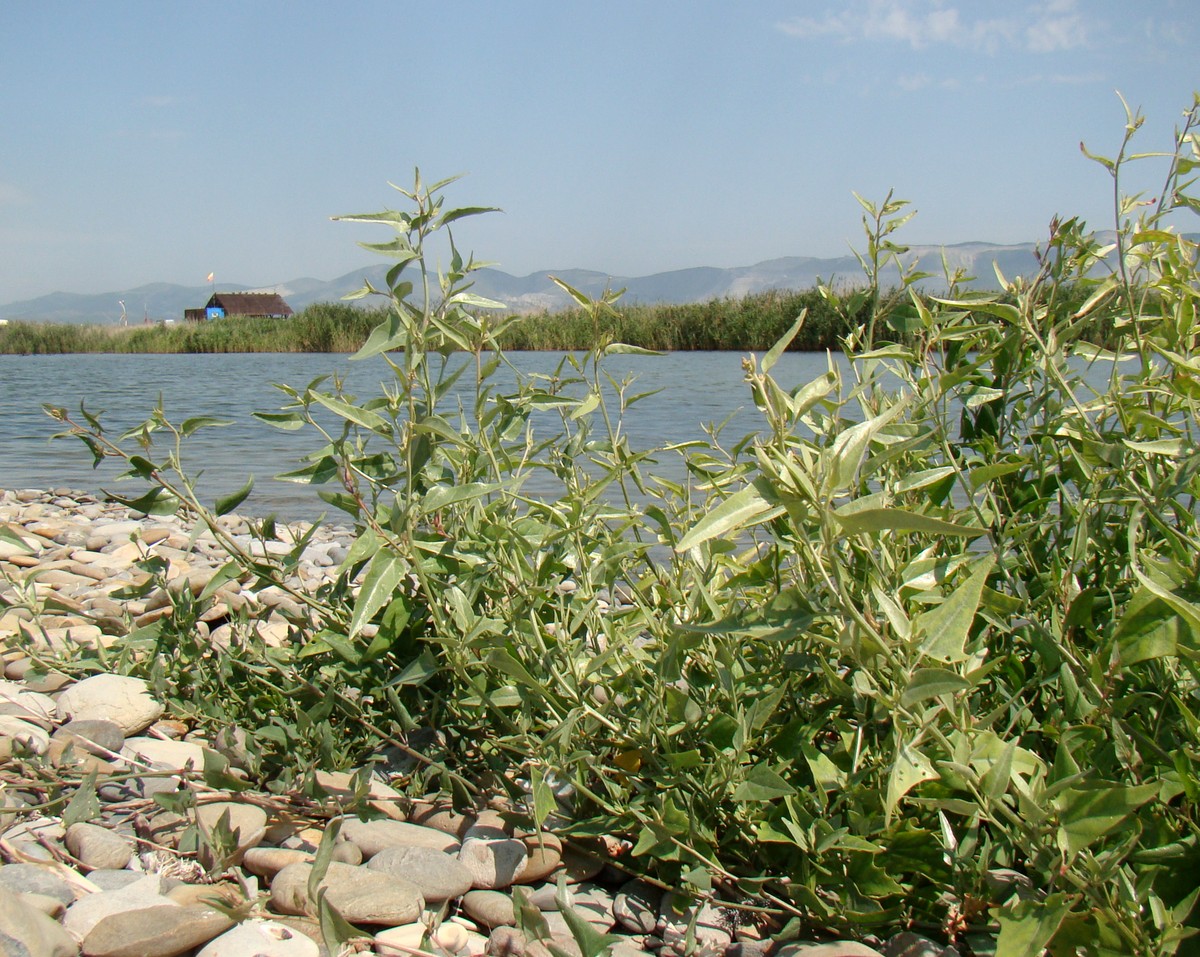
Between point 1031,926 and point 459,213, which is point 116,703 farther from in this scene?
point 1031,926

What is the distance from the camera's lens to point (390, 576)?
4.03ft

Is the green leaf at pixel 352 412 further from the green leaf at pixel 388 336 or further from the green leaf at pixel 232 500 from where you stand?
the green leaf at pixel 232 500

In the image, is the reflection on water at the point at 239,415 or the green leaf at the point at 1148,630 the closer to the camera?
the green leaf at the point at 1148,630

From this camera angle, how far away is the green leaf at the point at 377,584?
46.1 inches

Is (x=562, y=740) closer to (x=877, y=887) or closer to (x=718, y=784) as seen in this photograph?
(x=718, y=784)

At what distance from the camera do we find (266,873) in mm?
1514

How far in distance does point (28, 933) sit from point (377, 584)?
0.64 m

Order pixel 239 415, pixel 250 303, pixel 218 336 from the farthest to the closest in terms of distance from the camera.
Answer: pixel 250 303, pixel 218 336, pixel 239 415

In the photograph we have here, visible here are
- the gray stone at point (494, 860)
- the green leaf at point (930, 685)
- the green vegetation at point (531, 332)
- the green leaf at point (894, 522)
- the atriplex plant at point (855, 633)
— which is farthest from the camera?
the green vegetation at point (531, 332)

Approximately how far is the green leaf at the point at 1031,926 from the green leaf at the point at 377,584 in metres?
0.78

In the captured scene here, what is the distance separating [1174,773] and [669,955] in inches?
27.7

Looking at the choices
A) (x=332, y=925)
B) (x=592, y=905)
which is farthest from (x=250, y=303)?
(x=332, y=925)

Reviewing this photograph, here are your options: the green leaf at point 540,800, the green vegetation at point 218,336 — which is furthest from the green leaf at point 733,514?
the green vegetation at point 218,336

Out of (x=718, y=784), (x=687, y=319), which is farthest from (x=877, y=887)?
(x=687, y=319)
